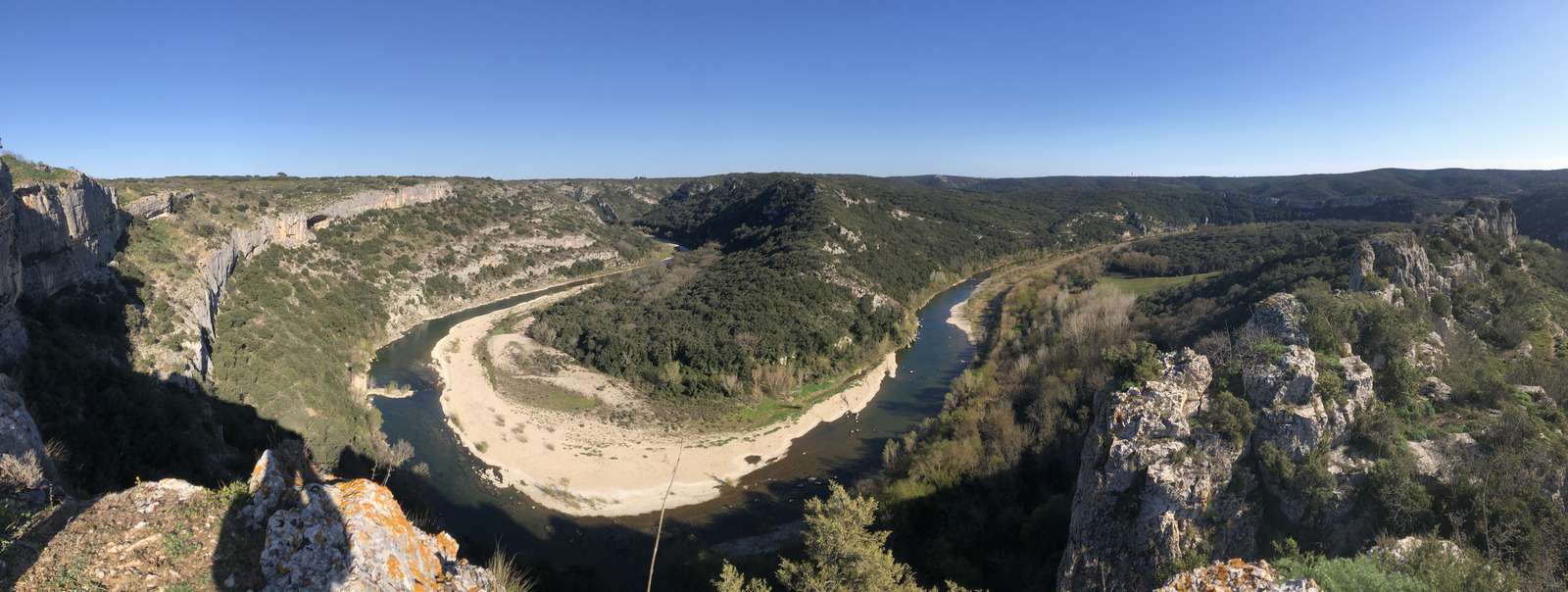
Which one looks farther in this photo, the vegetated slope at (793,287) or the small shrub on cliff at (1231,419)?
the vegetated slope at (793,287)

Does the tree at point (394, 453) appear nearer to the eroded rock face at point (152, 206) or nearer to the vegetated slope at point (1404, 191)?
the eroded rock face at point (152, 206)

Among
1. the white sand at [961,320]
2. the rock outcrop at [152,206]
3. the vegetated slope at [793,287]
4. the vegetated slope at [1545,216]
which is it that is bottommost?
the white sand at [961,320]

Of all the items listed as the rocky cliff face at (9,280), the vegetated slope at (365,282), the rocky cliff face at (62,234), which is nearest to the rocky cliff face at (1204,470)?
the vegetated slope at (365,282)

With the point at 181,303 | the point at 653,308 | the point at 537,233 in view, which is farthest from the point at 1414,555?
the point at 537,233

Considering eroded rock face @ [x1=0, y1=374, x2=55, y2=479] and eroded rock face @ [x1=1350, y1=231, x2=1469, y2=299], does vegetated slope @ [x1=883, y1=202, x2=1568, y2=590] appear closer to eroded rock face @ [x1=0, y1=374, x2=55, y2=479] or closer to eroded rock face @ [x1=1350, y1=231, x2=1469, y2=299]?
eroded rock face @ [x1=1350, y1=231, x2=1469, y2=299]

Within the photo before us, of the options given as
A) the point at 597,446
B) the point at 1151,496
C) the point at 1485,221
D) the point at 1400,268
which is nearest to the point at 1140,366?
the point at 1151,496

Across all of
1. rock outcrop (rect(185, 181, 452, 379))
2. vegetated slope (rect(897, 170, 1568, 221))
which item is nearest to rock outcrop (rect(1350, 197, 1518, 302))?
rock outcrop (rect(185, 181, 452, 379))

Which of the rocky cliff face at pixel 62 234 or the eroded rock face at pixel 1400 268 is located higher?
the rocky cliff face at pixel 62 234
